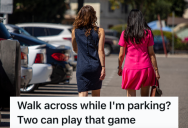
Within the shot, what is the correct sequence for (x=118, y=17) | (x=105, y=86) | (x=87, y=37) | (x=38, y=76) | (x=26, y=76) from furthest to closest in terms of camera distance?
(x=118, y=17)
(x=105, y=86)
(x=38, y=76)
(x=26, y=76)
(x=87, y=37)

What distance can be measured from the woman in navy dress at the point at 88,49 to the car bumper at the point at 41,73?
140 inches

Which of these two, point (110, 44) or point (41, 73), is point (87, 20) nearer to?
point (41, 73)

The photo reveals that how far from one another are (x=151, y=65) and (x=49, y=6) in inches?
1207

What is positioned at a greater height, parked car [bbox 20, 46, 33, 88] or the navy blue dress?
the navy blue dress

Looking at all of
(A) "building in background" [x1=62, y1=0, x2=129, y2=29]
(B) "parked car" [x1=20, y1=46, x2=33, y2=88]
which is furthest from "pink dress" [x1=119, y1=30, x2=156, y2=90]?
(A) "building in background" [x1=62, y1=0, x2=129, y2=29]

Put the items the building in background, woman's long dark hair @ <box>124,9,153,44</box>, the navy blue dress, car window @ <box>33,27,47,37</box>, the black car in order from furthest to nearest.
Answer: the building in background
car window @ <box>33,27,47,37</box>
the black car
woman's long dark hair @ <box>124,9,153,44</box>
the navy blue dress

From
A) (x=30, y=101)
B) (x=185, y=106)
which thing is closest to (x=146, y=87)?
(x=30, y=101)

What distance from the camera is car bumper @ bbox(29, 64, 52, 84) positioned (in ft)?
28.2

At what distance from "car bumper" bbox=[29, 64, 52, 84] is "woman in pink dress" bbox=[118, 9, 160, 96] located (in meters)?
3.59

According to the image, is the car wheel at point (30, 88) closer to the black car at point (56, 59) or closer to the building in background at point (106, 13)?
the black car at point (56, 59)

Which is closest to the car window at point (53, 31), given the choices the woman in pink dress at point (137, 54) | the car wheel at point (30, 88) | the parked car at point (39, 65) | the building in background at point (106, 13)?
the car wheel at point (30, 88)

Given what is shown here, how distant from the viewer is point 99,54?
516cm

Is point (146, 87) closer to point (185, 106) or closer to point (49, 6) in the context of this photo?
point (185, 106)

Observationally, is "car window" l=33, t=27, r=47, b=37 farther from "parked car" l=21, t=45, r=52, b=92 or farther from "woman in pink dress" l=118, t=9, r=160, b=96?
"woman in pink dress" l=118, t=9, r=160, b=96
